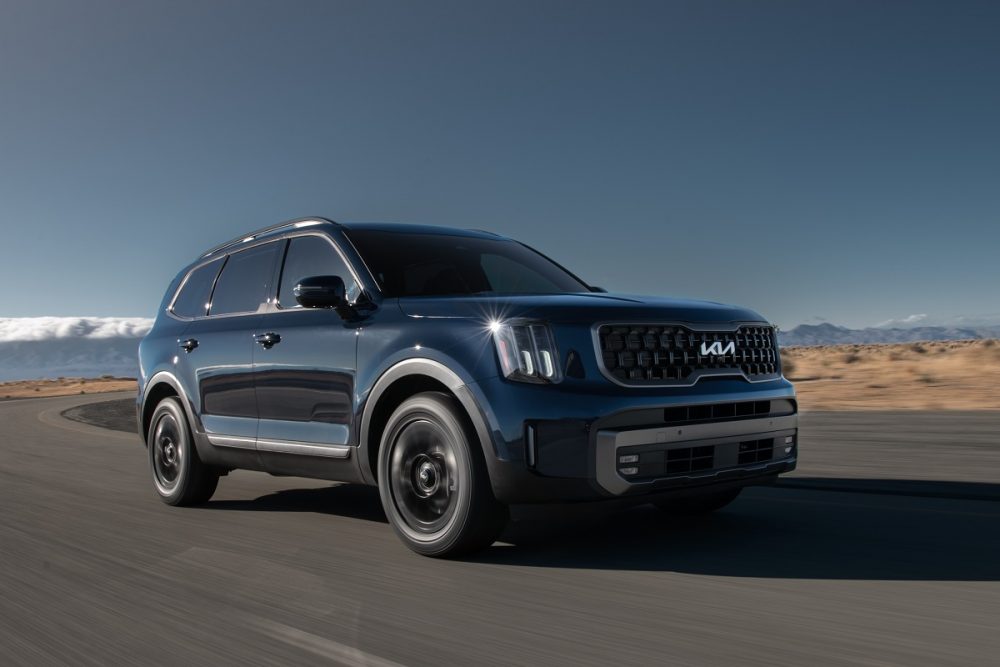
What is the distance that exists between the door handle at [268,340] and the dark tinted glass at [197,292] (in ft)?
3.93

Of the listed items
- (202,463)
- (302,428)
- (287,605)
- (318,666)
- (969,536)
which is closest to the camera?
(318,666)

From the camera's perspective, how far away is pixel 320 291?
16.8 ft

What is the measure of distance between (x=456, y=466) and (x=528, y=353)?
0.68 metres

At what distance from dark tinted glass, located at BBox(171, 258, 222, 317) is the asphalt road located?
149cm

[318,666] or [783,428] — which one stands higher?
[783,428]

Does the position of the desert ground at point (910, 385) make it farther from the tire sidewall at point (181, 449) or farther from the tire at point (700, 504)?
the tire sidewall at point (181, 449)

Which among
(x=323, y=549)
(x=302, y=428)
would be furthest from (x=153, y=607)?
(x=302, y=428)

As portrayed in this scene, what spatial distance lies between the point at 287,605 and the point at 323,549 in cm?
114

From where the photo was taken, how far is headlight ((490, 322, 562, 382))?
14.1ft

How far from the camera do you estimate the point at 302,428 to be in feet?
18.4

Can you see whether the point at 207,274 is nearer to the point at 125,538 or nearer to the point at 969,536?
the point at 125,538

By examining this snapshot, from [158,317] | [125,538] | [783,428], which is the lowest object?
[125,538]

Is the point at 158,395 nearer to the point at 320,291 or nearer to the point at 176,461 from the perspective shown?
the point at 176,461

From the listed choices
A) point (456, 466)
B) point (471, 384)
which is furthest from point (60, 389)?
point (471, 384)
